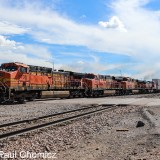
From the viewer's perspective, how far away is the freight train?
94.2 ft

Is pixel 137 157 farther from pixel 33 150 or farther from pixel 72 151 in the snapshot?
pixel 33 150

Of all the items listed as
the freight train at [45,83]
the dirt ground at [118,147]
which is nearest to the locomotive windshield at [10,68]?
the freight train at [45,83]

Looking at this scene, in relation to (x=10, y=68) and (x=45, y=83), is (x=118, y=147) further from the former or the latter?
(x=45, y=83)

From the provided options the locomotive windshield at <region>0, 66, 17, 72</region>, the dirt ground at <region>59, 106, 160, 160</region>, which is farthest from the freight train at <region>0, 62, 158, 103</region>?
the dirt ground at <region>59, 106, 160, 160</region>

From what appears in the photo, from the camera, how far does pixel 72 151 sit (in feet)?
29.8

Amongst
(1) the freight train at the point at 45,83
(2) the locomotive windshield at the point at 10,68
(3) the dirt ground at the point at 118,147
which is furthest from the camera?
(2) the locomotive windshield at the point at 10,68

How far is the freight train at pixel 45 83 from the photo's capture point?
94.2ft

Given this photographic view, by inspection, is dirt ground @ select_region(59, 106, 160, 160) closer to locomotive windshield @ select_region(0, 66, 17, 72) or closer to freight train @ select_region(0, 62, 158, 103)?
freight train @ select_region(0, 62, 158, 103)

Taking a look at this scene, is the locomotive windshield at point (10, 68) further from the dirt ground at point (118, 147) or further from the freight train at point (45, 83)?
the dirt ground at point (118, 147)

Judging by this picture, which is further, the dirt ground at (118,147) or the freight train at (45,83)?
the freight train at (45,83)

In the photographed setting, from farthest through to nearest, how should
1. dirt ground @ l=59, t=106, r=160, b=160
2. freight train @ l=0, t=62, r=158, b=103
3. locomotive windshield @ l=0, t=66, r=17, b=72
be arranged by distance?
locomotive windshield @ l=0, t=66, r=17, b=72 < freight train @ l=0, t=62, r=158, b=103 < dirt ground @ l=59, t=106, r=160, b=160

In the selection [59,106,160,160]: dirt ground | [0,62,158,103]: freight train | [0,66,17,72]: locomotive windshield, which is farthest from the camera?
[0,66,17,72]: locomotive windshield

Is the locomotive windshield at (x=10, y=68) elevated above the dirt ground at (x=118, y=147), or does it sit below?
above

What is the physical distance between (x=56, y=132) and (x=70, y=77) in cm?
3133
